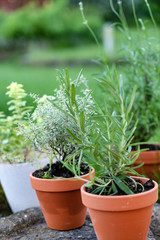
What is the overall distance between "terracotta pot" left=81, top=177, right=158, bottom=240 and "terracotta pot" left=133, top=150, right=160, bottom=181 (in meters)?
0.77

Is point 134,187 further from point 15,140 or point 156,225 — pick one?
point 15,140

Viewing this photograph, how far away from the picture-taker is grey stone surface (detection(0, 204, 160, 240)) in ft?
5.04

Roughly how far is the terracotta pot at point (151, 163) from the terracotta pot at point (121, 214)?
0.77m

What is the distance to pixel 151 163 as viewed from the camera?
2107mm

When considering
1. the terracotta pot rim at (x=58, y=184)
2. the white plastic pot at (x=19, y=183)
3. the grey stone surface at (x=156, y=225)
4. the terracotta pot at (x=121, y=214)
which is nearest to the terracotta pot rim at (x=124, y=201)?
the terracotta pot at (x=121, y=214)

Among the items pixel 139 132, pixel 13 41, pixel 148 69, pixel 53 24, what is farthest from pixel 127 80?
pixel 13 41

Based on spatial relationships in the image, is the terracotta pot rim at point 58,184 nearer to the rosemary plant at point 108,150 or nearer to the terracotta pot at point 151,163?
the rosemary plant at point 108,150

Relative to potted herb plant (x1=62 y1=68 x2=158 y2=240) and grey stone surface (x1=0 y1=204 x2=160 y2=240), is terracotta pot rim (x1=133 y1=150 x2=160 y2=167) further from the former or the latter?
potted herb plant (x1=62 y1=68 x2=158 y2=240)

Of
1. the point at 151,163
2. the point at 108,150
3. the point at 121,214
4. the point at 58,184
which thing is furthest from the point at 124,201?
the point at 151,163

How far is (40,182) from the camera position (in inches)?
59.3

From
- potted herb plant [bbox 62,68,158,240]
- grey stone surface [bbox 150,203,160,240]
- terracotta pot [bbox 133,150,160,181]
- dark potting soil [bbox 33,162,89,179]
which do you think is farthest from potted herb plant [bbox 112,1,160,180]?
potted herb plant [bbox 62,68,158,240]

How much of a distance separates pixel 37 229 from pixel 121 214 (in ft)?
1.81

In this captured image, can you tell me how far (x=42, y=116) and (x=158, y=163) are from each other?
87 centimetres

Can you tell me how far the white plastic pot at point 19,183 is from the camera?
1.88 m
